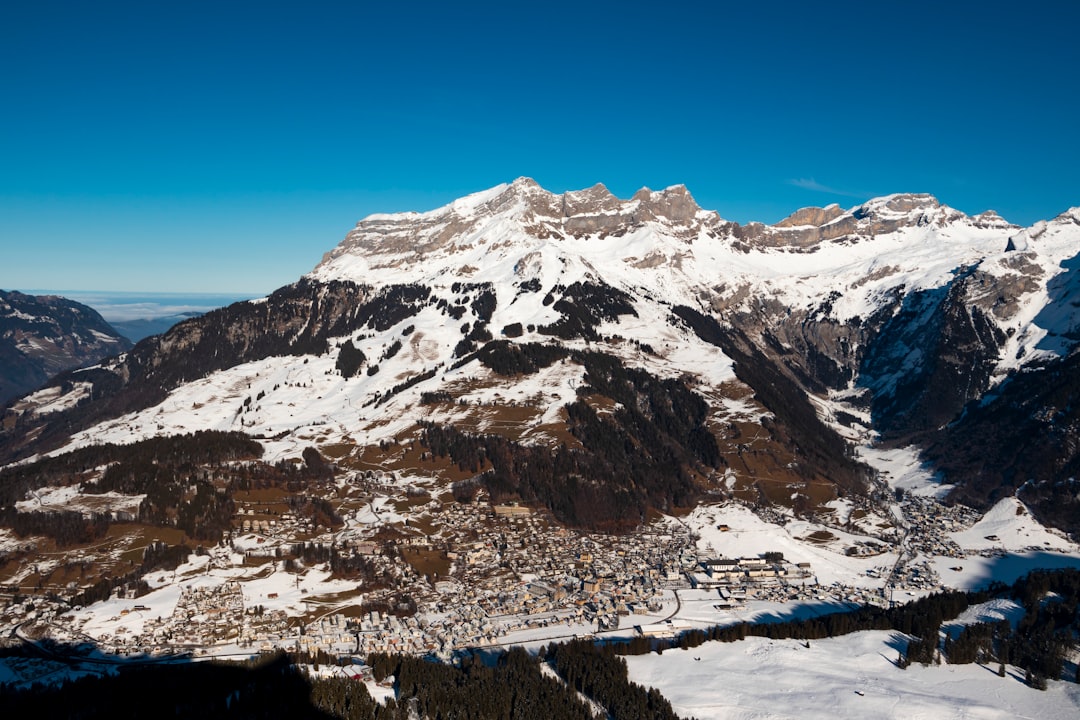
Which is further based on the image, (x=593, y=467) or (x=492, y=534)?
(x=593, y=467)

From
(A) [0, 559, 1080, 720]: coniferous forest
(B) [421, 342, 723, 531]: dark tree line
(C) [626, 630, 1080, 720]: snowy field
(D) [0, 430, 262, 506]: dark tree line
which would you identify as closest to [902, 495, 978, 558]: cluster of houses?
(B) [421, 342, 723, 531]: dark tree line

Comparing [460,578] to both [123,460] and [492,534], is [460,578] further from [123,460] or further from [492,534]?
[123,460]

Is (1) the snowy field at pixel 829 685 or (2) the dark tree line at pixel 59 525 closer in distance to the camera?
(1) the snowy field at pixel 829 685

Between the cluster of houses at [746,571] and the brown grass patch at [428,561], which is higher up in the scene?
the cluster of houses at [746,571]

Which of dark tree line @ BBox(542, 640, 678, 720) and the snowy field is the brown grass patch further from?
the snowy field

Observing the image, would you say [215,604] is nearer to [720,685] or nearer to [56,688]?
[56,688]

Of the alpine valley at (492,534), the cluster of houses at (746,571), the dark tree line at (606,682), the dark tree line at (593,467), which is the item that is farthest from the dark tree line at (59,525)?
the cluster of houses at (746,571)

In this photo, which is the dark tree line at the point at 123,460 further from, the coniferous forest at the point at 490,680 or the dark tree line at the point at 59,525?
the coniferous forest at the point at 490,680

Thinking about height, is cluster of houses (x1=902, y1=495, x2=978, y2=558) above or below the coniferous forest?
above

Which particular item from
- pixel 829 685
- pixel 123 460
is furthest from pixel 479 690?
pixel 123 460

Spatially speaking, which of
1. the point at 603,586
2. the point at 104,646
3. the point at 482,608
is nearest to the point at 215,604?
the point at 104,646

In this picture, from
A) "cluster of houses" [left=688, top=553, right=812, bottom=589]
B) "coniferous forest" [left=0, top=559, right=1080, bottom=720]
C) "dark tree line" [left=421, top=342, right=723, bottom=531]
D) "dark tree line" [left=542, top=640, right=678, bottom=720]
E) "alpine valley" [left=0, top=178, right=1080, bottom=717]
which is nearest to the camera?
"coniferous forest" [left=0, top=559, right=1080, bottom=720]

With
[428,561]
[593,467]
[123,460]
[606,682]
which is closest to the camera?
[606,682]
